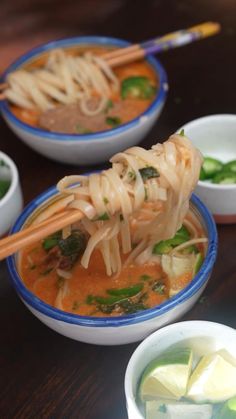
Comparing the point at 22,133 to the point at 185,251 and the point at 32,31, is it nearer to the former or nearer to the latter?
the point at 185,251

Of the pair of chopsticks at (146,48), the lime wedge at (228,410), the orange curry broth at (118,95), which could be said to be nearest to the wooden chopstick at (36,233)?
the lime wedge at (228,410)

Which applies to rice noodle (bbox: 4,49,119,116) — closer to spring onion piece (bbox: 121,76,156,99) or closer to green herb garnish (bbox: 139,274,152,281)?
spring onion piece (bbox: 121,76,156,99)

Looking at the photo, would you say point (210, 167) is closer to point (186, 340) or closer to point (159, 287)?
point (159, 287)

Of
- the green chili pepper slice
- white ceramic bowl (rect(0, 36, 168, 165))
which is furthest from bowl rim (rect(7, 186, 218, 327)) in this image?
white ceramic bowl (rect(0, 36, 168, 165))

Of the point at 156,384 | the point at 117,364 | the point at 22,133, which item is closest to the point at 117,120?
the point at 22,133

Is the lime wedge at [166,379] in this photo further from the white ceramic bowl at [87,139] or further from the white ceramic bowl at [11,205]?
the white ceramic bowl at [87,139]

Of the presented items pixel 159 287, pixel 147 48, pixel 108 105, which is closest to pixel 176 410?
pixel 159 287
